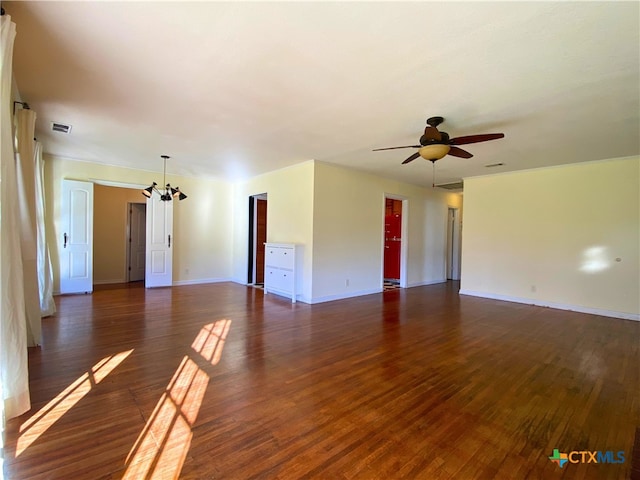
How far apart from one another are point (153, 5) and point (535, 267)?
266 inches

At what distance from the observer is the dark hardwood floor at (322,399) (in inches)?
63.9

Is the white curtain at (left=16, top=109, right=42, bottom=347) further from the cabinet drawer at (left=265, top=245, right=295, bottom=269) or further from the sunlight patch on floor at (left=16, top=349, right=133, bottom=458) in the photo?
the cabinet drawer at (left=265, top=245, right=295, bottom=269)

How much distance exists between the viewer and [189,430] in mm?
1866

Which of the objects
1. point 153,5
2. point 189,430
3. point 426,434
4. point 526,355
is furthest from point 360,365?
point 153,5

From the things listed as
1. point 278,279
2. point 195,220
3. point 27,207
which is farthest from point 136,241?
point 27,207

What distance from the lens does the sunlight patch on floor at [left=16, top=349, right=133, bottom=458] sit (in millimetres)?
1791

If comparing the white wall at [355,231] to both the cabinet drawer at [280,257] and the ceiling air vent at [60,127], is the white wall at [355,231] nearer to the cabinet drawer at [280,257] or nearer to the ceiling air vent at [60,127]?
the cabinet drawer at [280,257]

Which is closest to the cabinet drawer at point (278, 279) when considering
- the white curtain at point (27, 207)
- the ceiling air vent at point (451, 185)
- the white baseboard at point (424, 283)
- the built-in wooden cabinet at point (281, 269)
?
the built-in wooden cabinet at point (281, 269)

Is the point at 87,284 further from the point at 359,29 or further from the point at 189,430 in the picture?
the point at 359,29

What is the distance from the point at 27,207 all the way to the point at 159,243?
12.7ft

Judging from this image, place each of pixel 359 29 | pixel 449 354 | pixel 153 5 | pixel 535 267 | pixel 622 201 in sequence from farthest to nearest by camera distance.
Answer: pixel 535 267, pixel 622 201, pixel 449 354, pixel 359 29, pixel 153 5

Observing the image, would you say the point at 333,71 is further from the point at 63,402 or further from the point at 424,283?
the point at 424,283

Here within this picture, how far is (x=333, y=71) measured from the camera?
2443mm

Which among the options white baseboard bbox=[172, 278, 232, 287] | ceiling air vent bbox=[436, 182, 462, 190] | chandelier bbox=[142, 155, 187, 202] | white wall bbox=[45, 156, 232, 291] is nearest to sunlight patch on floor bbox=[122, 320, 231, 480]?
chandelier bbox=[142, 155, 187, 202]
